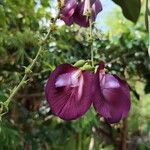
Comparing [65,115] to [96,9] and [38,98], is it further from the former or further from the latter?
[38,98]

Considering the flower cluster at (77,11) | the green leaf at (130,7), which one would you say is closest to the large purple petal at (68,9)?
the flower cluster at (77,11)

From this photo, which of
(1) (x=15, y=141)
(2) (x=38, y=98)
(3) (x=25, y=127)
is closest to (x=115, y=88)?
(1) (x=15, y=141)

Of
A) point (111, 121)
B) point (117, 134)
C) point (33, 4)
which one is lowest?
point (117, 134)

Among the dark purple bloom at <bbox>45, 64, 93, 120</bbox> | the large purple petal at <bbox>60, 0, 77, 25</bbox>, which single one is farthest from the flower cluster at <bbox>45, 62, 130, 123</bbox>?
the large purple petal at <bbox>60, 0, 77, 25</bbox>

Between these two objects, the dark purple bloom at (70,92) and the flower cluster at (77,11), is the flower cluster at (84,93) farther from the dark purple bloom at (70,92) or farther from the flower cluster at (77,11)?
the flower cluster at (77,11)

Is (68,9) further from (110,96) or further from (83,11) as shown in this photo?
(110,96)

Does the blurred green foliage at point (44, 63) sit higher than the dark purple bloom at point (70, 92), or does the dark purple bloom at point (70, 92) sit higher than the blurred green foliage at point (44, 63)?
the dark purple bloom at point (70, 92)

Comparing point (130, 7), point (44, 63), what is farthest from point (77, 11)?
point (44, 63)
